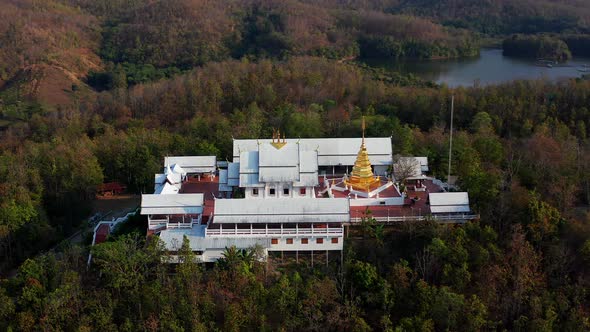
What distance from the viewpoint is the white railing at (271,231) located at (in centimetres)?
2286

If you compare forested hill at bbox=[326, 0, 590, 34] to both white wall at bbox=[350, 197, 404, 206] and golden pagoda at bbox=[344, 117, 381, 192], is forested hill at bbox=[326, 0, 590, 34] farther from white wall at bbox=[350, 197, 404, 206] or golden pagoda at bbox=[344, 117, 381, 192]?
white wall at bbox=[350, 197, 404, 206]

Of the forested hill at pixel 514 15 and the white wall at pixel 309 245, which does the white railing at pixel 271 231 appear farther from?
the forested hill at pixel 514 15

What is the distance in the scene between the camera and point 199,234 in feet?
76.3

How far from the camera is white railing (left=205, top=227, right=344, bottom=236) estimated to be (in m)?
22.9

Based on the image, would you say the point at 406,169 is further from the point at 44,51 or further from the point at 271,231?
the point at 44,51

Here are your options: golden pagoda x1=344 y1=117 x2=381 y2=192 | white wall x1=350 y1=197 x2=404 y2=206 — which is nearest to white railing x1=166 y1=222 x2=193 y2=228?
white wall x1=350 y1=197 x2=404 y2=206

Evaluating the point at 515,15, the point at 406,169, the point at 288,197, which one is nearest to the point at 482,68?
the point at 515,15

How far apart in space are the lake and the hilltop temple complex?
1337 inches

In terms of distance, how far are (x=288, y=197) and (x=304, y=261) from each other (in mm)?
3912

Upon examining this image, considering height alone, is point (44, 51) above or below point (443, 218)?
above

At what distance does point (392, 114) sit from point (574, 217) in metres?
19.6

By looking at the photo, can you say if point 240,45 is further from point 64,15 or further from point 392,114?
point 392,114

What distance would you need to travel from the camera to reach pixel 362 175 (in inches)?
1075

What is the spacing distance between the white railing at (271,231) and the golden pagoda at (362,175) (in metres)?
4.59
